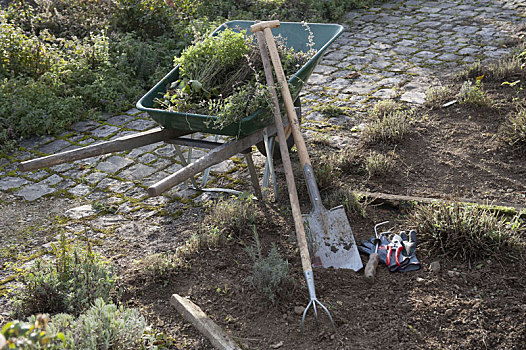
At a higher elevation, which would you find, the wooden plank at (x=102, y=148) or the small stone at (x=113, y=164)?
the wooden plank at (x=102, y=148)

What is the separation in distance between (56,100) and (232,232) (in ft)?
10.6

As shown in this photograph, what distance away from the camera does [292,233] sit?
3.74 metres

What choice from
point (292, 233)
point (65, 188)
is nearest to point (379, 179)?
point (292, 233)

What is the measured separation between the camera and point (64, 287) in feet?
10.1

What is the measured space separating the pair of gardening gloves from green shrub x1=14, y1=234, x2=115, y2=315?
5.64ft

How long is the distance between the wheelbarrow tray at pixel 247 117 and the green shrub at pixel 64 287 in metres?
1.15

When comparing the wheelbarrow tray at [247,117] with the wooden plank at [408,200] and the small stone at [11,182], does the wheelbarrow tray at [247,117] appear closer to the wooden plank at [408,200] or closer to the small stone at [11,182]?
the wooden plank at [408,200]

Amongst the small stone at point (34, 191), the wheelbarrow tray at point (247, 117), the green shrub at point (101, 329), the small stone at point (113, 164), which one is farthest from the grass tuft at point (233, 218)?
the small stone at point (34, 191)

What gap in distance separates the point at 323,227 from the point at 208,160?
936 millimetres

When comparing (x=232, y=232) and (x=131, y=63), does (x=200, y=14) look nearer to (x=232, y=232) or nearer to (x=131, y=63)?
(x=131, y=63)

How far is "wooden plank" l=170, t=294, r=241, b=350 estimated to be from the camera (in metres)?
2.72

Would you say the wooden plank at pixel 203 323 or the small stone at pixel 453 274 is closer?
the wooden plank at pixel 203 323

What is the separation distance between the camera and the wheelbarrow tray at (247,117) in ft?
12.1

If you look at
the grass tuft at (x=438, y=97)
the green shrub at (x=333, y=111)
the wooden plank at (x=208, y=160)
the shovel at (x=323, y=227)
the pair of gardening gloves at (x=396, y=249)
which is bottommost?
the grass tuft at (x=438, y=97)
